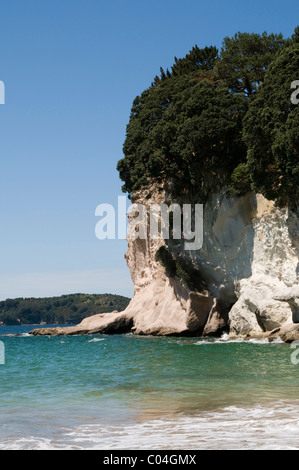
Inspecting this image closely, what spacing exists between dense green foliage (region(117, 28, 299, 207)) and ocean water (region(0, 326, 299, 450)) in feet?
39.2

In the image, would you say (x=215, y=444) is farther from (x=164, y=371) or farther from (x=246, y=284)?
(x=246, y=284)

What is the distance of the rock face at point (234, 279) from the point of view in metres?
31.8

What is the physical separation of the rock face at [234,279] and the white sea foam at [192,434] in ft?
62.2

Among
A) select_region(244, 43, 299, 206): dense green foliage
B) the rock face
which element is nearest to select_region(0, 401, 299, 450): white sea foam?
select_region(244, 43, 299, 206): dense green foliage

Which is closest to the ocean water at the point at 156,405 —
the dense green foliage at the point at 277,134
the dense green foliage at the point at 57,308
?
the dense green foliage at the point at 277,134

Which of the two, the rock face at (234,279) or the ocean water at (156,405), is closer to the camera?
the ocean water at (156,405)

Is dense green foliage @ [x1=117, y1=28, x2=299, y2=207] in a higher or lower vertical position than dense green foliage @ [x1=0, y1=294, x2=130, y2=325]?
higher

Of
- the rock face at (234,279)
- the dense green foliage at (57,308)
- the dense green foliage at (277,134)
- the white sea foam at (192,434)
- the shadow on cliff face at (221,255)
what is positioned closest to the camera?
the white sea foam at (192,434)

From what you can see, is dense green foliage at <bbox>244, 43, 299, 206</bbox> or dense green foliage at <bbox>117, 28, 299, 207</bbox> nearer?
dense green foliage at <bbox>244, 43, 299, 206</bbox>

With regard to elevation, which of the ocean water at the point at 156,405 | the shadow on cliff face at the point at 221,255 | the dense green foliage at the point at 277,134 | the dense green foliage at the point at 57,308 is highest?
the dense green foliage at the point at 277,134

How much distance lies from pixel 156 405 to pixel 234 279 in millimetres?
26013

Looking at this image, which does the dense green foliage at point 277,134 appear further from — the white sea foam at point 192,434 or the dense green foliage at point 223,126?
the white sea foam at point 192,434

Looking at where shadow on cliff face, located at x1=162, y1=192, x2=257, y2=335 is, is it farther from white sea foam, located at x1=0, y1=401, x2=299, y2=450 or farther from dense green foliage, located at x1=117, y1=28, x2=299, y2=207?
white sea foam, located at x1=0, y1=401, x2=299, y2=450

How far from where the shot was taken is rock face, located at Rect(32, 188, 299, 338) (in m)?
31.8
